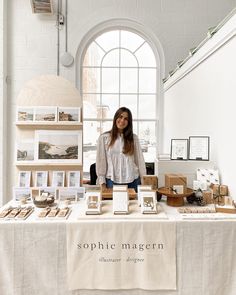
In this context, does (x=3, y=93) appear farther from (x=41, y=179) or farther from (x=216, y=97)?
(x=216, y=97)

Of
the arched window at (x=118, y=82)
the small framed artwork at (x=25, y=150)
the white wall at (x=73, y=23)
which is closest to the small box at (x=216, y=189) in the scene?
the small framed artwork at (x=25, y=150)

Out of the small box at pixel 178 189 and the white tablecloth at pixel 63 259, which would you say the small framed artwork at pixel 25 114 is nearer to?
the white tablecloth at pixel 63 259

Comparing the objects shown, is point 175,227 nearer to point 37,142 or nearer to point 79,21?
point 37,142

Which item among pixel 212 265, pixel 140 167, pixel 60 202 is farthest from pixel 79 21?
pixel 212 265

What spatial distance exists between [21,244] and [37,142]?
2.85ft

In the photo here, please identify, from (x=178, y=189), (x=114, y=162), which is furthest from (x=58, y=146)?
(x=178, y=189)

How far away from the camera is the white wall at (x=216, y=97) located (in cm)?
215

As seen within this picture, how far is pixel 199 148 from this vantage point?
8.57 ft

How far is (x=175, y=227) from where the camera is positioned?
1.75m

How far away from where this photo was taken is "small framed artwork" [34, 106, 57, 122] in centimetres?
237

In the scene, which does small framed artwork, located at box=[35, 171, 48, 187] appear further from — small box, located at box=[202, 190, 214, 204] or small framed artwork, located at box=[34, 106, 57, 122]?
small box, located at box=[202, 190, 214, 204]

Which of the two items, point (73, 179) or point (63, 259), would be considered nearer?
point (63, 259)

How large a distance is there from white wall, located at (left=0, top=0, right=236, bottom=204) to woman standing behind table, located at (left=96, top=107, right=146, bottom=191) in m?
2.42

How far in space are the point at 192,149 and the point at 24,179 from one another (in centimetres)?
144
